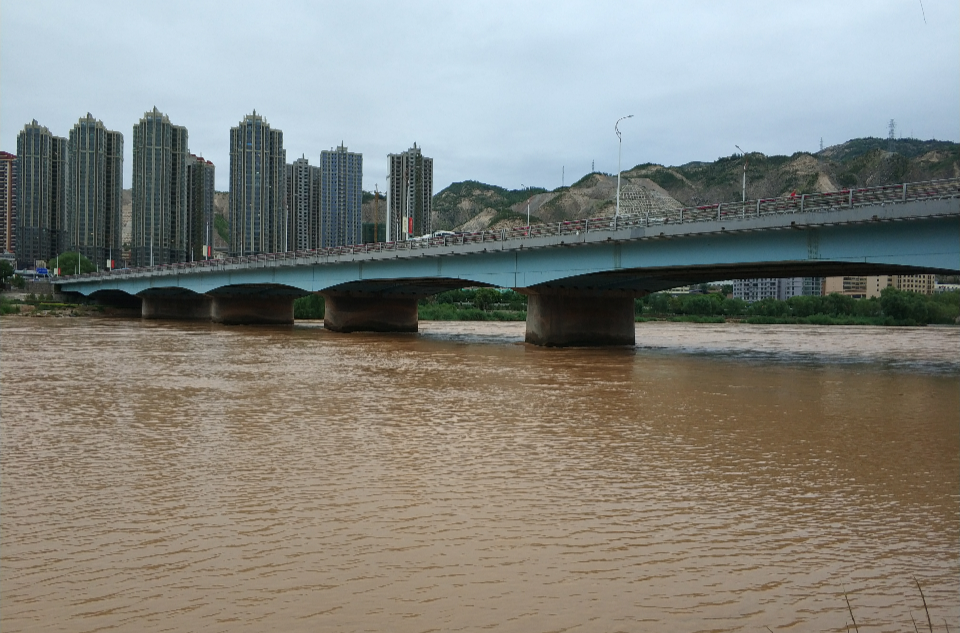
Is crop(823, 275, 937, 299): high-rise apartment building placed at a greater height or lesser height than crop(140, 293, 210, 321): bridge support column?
greater

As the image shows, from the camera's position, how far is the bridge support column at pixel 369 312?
6006cm

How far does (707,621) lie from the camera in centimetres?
642

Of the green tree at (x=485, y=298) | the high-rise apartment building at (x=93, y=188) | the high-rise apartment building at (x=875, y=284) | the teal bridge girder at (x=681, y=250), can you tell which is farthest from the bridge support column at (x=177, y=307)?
the high-rise apartment building at (x=875, y=284)

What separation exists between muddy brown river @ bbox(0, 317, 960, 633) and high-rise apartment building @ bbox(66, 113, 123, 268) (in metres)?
150

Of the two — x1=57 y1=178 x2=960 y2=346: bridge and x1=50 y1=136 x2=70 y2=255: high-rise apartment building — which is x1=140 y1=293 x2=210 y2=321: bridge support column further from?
x1=50 y1=136 x2=70 y2=255: high-rise apartment building

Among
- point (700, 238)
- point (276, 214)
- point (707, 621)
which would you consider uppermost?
point (276, 214)

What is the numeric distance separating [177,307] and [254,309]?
17.9 metres

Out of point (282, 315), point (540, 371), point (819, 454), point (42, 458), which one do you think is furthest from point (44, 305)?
point (819, 454)

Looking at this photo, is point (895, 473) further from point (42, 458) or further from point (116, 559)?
point (42, 458)

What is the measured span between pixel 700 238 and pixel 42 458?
2768cm

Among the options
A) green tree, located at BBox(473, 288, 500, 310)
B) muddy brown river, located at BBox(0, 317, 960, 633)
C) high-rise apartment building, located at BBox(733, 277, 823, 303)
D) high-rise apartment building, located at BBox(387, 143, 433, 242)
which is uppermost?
high-rise apartment building, located at BBox(387, 143, 433, 242)

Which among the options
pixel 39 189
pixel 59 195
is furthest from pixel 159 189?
pixel 39 189

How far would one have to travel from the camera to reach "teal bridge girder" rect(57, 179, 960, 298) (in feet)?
87.6

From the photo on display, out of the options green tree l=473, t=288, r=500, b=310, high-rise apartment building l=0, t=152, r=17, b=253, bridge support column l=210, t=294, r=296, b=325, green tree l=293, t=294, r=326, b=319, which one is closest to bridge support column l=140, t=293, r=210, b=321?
green tree l=293, t=294, r=326, b=319
